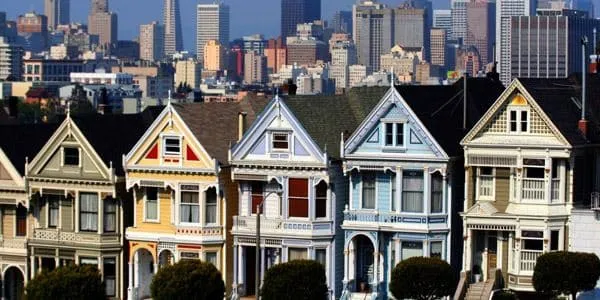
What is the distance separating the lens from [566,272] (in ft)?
172

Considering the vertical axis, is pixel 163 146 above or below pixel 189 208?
above

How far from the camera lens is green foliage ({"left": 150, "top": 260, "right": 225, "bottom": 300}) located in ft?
183

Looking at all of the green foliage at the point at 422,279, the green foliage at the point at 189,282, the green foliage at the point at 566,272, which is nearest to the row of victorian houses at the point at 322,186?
the green foliage at the point at 422,279

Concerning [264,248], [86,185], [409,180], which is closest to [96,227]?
[86,185]

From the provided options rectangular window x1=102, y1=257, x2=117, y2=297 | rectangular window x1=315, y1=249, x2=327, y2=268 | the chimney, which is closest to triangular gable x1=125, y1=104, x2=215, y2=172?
the chimney

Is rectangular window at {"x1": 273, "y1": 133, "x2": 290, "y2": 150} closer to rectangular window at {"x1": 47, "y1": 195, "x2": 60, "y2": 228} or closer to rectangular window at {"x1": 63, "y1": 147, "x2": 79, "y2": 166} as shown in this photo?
rectangular window at {"x1": 63, "y1": 147, "x2": 79, "y2": 166}

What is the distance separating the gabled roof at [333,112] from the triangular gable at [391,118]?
1040mm

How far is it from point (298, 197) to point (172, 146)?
13.9 feet

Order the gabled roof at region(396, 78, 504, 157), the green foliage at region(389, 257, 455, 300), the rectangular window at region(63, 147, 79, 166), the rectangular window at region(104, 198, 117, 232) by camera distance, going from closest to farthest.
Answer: the green foliage at region(389, 257, 455, 300) < the gabled roof at region(396, 78, 504, 157) < the rectangular window at region(104, 198, 117, 232) < the rectangular window at region(63, 147, 79, 166)

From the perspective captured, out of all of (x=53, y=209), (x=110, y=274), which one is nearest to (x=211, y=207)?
(x=110, y=274)

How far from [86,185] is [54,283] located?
12.7 ft

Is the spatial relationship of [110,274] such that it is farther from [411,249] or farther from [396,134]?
[396,134]

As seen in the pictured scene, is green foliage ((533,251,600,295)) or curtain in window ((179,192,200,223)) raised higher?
curtain in window ((179,192,200,223))

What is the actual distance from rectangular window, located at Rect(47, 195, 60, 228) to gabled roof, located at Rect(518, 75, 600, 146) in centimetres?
1516
